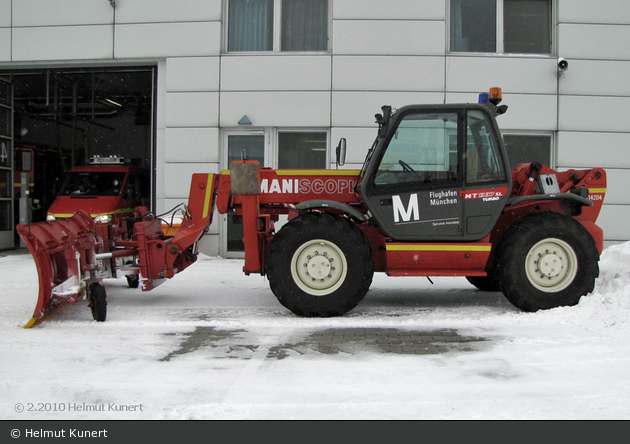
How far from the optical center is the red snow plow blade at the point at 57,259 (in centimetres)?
533

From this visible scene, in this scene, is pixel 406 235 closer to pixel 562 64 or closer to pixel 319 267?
pixel 319 267

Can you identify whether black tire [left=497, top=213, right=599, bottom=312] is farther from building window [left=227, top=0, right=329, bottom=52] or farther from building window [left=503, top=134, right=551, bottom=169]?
building window [left=227, top=0, right=329, bottom=52]

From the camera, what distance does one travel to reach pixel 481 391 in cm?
350

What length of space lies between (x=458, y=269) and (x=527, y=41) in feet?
25.3

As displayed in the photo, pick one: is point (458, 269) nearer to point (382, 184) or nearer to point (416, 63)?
point (382, 184)

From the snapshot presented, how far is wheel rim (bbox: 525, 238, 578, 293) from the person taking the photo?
5895mm

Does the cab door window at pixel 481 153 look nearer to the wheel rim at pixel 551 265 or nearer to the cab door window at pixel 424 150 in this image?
the cab door window at pixel 424 150

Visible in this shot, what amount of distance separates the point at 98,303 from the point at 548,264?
498 centimetres

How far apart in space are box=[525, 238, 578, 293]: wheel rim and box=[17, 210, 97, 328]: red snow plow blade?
16.2 ft

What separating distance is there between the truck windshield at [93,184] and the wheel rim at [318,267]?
27.0 feet

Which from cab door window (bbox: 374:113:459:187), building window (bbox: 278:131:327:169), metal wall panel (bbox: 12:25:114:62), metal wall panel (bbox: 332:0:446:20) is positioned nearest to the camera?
cab door window (bbox: 374:113:459:187)

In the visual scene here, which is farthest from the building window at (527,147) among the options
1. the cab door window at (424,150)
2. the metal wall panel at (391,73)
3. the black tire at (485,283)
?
the cab door window at (424,150)

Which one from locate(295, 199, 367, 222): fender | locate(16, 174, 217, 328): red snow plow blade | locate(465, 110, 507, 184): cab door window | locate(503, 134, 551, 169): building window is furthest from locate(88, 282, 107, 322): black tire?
locate(503, 134, 551, 169): building window

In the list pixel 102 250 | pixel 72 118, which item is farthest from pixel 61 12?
pixel 102 250
